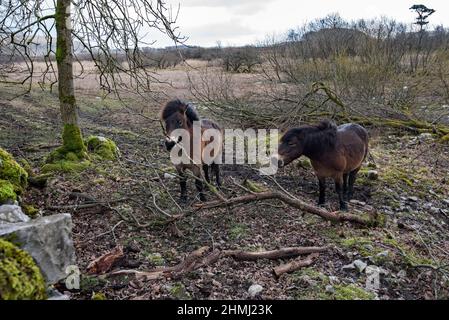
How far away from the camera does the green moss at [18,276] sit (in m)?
2.55

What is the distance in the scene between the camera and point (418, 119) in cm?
1189

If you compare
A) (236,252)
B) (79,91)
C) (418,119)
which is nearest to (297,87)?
(418,119)

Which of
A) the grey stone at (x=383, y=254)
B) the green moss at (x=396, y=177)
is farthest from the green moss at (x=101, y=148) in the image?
the green moss at (x=396, y=177)

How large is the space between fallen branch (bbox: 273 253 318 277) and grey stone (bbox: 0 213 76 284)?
1994 mm

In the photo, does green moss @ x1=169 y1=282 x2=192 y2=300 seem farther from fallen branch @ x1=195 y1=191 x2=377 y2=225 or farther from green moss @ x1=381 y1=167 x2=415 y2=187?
green moss @ x1=381 y1=167 x2=415 y2=187

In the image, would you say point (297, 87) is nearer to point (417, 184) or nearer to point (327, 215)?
point (417, 184)

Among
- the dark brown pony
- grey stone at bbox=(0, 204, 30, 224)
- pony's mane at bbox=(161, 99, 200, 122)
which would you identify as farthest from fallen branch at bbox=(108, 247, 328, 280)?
pony's mane at bbox=(161, 99, 200, 122)

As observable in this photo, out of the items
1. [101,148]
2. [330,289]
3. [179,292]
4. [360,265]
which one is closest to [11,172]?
[101,148]

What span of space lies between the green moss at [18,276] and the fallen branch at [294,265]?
2217 mm

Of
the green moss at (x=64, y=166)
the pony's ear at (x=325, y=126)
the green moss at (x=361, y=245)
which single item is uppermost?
the pony's ear at (x=325, y=126)

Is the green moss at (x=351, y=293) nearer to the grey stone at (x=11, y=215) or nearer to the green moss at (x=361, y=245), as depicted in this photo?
the green moss at (x=361, y=245)

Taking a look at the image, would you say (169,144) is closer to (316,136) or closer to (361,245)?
(316,136)

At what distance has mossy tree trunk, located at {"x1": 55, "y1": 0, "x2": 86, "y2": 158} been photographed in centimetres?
647
